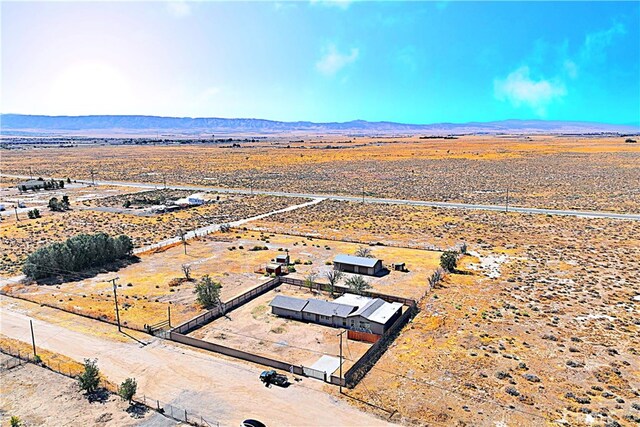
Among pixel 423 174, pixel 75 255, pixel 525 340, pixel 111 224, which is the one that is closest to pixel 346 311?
pixel 525 340

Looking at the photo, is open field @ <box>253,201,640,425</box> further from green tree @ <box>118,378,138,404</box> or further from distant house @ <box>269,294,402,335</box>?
green tree @ <box>118,378,138,404</box>

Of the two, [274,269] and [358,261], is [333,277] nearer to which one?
[358,261]

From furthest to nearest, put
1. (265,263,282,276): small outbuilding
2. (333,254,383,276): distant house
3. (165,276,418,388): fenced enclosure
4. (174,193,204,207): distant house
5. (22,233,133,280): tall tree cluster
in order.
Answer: (174,193,204,207): distant house, (333,254,383,276): distant house, (265,263,282,276): small outbuilding, (22,233,133,280): tall tree cluster, (165,276,418,388): fenced enclosure

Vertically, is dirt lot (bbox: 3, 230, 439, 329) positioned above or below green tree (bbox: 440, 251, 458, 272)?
below

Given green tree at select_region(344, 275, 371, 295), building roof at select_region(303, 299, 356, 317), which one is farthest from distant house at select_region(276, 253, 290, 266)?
building roof at select_region(303, 299, 356, 317)

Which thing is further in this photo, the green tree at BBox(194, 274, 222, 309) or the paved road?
the paved road

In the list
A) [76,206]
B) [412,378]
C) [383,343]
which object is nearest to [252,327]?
[383,343]
